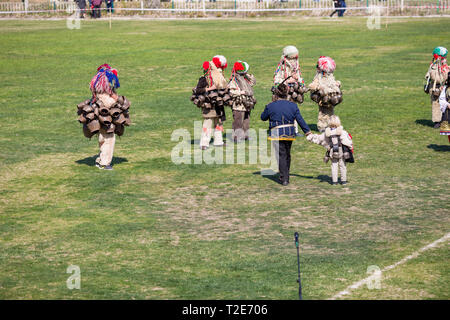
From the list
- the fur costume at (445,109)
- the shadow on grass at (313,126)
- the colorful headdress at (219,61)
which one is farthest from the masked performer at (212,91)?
the fur costume at (445,109)

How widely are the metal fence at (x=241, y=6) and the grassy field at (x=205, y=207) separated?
71.7 feet

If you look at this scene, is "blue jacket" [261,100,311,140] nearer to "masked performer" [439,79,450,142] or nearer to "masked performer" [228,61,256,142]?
"masked performer" [228,61,256,142]

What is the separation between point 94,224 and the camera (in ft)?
41.5

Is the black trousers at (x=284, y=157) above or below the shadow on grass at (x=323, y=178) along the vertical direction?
above

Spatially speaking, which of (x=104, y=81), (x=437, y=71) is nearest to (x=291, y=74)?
(x=437, y=71)

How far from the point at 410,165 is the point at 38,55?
24.0m

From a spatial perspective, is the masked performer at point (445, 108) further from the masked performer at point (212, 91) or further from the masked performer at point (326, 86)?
the masked performer at point (212, 91)

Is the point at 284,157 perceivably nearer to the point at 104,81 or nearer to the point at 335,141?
the point at 335,141

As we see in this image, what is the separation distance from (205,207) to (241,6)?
3969 cm

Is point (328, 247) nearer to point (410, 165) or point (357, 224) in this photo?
Answer: point (357, 224)

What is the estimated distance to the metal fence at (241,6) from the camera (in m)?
48.3

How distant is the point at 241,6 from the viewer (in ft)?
169

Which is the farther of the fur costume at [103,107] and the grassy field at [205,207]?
the fur costume at [103,107]

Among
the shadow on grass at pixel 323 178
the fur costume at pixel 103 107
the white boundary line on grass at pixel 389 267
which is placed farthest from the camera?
the fur costume at pixel 103 107
